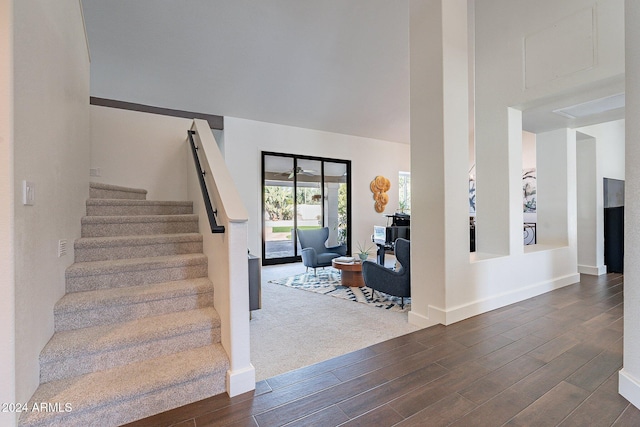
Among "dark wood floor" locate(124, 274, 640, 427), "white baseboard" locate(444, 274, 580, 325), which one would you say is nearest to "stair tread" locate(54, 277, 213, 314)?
"dark wood floor" locate(124, 274, 640, 427)

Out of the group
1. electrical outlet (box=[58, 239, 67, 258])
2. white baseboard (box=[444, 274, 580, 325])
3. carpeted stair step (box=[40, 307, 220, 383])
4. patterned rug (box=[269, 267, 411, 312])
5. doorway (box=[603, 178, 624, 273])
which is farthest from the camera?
doorway (box=[603, 178, 624, 273])

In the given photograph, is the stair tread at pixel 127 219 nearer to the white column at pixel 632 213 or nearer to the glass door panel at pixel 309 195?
the white column at pixel 632 213

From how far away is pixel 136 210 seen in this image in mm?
3484

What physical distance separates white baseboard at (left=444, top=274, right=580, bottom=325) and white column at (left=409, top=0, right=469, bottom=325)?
0.58 ft

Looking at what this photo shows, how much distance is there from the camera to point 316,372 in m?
2.18

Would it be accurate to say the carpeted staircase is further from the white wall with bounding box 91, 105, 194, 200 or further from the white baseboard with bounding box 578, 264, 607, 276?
the white baseboard with bounding box 578, 264, 607, 276

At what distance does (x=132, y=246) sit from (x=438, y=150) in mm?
3177

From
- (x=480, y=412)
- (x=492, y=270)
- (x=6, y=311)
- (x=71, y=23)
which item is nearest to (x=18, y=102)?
(x=6, y=311)

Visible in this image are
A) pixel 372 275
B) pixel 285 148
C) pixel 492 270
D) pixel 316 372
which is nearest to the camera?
pixel 316 372

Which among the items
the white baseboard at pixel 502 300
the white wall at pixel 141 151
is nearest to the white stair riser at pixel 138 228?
the white wall at pixel 141 151

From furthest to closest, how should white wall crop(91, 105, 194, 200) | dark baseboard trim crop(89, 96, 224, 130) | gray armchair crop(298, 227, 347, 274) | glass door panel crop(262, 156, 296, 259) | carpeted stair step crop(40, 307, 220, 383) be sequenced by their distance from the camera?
glass door panel crop(262, 156, 296, 259) → gray armchair crop(298, 227, 347, 274) → dark baseboard trim crop(89, 96, 224, 130) → white wall crop(91, 105, 194, 200) → carpeted stair step crop(40, 307, 220, 383)

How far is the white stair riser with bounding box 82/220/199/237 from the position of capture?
291 cm

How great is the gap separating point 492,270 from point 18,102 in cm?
426

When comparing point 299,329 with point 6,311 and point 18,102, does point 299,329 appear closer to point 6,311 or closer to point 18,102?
point 6,311
